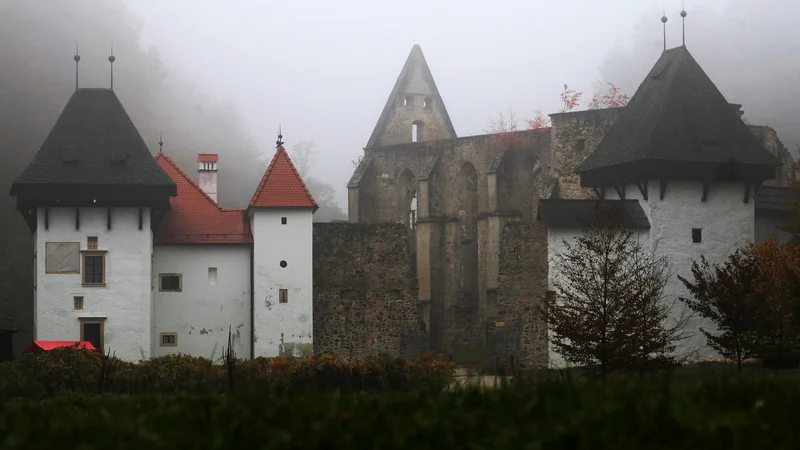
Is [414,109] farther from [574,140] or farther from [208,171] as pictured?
[208,171]

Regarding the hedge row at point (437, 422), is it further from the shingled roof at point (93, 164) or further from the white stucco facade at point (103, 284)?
the shingled roof at point (93, 164)

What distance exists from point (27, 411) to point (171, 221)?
30409mm

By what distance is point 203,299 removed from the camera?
1486 inches

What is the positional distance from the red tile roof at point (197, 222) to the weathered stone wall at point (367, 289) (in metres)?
2.79

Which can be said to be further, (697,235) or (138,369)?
(697,235)

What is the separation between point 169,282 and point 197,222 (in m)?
2.47

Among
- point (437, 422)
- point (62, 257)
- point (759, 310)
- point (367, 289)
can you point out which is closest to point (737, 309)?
point (759, 310)

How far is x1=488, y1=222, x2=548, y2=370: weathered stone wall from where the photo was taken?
3569cm

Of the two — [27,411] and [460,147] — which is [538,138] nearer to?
[460,147]

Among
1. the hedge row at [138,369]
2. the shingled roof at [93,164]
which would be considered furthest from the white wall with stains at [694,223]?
the shingled roof at [93,164]

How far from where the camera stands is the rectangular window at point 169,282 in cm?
3772

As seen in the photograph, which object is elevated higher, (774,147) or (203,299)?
(774,147)

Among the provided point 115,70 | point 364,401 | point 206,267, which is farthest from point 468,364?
point 115,70

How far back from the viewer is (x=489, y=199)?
49625 millimetres
